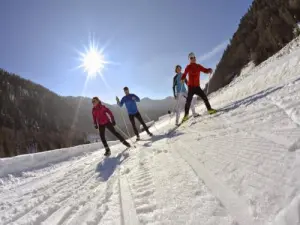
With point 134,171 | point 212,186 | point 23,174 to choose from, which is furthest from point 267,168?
point 23,174

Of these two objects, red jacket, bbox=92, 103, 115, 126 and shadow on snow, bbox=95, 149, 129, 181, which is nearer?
shadow on snow, bbox=95, 149, 129, 181

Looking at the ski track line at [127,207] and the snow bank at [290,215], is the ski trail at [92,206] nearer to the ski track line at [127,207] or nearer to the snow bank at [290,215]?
the ski track line at [127,207]

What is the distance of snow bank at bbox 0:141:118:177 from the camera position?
9.48m

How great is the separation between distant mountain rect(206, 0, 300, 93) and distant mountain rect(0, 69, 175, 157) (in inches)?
916

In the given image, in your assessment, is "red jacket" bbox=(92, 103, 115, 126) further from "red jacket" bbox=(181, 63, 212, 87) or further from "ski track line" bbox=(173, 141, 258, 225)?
"ski track line" bbox=(173, 141, 258, 225)

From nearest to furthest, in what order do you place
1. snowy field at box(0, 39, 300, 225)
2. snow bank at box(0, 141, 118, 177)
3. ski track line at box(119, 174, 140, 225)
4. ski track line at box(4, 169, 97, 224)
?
snowy field at box(0, 39, 300, 225) < ski track line at box(119, 174, 140, 225) < ski track line at box(4, 169, 97, 224) < snow bank at box(0, 141, 118, 177)

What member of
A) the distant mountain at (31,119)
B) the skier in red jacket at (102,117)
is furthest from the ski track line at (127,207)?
the distant mountain at (31,119)

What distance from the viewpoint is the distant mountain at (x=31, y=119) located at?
7693cm

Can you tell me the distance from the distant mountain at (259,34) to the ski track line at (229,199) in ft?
89.6

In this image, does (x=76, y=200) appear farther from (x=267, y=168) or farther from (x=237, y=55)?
(x=237, y=55)

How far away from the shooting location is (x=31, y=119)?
312 feet

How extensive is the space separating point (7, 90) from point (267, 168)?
11038 cm

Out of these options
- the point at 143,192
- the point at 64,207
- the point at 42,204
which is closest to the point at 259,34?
the point at 143,192

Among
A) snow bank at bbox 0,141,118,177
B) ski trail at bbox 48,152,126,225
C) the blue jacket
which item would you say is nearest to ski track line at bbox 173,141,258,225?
ski trail at bbox 48,152,126,225
